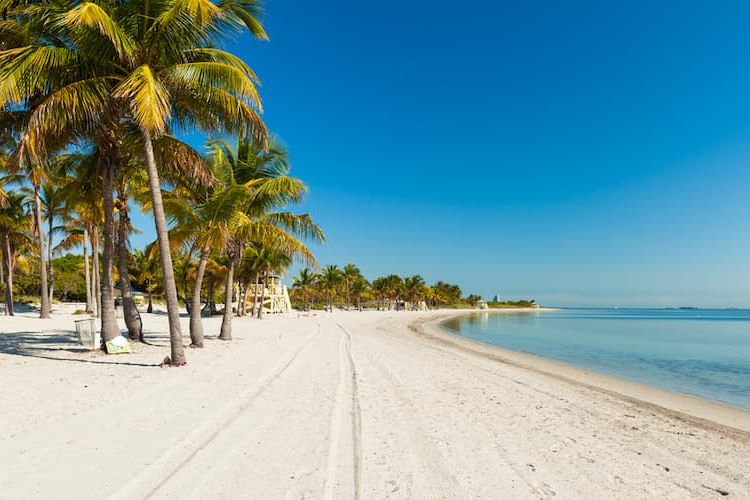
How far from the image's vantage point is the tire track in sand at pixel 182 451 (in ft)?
11.6

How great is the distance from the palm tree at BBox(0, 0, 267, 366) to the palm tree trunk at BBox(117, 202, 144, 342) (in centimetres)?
119

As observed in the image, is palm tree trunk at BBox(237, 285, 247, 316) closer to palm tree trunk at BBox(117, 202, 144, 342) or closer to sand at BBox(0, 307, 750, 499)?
palm tree trunk at BBox(117, 202, 144, 342)

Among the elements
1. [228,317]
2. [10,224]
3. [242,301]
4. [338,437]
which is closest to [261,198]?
[228,317]

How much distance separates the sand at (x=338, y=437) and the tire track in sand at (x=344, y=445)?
0.8 inches

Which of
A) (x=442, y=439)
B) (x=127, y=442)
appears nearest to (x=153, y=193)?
(x=127, y=442)

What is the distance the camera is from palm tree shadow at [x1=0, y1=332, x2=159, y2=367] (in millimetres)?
9984

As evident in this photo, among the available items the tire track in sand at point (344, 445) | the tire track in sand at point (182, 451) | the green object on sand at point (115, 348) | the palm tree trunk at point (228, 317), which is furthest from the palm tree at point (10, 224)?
the tire track in sand at point (344, 445)

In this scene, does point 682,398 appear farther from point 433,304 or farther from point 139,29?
point 433,304

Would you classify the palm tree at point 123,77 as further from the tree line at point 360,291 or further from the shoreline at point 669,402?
the tree line at point 360,291

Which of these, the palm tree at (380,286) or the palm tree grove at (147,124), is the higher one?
the palm tree grove at (147,124)

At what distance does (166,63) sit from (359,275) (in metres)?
65.8

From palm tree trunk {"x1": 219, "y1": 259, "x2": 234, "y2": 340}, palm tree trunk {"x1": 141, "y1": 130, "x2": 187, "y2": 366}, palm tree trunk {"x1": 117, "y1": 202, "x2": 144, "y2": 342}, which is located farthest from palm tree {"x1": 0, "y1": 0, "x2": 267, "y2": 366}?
palm tree trunk {"x1": 219, "y1": 259, "x2": 234, "y2": 340}

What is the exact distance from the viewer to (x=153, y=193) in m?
9.57

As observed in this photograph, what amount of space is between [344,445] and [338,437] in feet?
0.93
